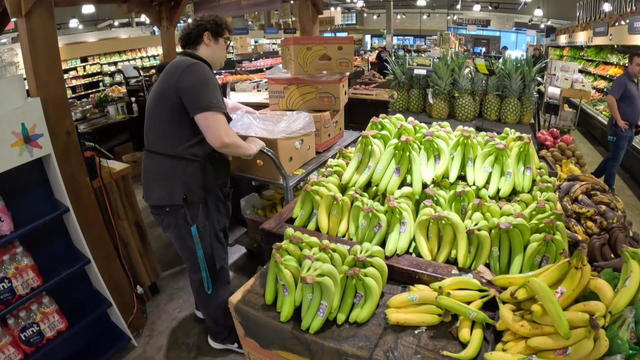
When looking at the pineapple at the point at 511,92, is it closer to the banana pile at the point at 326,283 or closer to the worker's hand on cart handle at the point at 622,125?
the worker's hand on cart handle at the point at 622,125

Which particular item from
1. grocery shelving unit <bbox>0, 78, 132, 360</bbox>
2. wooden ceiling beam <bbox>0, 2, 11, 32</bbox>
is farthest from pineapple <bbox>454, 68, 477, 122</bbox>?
wooden ceiling beam <bbox>0, 2, 11, 32</bbox>

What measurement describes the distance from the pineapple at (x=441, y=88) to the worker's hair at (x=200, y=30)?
2.14 metres

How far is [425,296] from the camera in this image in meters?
1.54

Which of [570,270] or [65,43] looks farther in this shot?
[65,43]

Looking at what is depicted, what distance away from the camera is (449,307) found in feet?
4.76

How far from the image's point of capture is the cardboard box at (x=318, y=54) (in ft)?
11.8

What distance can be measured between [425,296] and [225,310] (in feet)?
5.16

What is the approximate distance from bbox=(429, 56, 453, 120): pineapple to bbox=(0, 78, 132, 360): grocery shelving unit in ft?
9.99

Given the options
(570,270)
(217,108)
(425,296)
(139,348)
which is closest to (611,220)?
(570,270)

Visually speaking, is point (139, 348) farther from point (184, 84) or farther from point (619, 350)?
point (619, 350)

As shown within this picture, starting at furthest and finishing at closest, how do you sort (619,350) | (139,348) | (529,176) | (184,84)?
(139,348), (529,176), (184,84), (619,350)

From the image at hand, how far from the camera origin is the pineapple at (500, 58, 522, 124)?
3484mm

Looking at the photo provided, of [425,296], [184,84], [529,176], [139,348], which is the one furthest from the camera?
[139,348]

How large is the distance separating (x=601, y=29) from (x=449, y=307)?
35.3 ft
